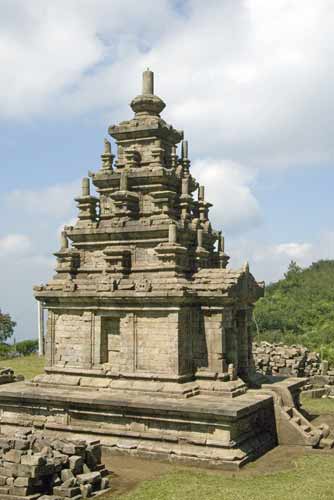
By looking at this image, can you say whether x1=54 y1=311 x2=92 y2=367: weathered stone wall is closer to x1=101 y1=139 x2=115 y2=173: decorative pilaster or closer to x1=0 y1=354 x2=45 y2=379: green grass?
x1=101 y1=139 x2=115 y2=173: decorative pilaster

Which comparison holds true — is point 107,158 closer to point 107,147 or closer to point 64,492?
point 107,147

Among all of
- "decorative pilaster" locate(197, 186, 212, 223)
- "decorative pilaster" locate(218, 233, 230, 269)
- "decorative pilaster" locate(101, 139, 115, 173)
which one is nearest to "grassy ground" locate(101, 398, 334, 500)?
"decorative pilaster" locate(218, 233, 230, 269)

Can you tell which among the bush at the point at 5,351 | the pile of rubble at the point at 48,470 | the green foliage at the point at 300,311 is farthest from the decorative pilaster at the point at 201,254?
the bush at the point at 5,351

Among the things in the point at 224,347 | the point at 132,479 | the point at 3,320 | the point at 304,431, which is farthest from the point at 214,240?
the point at 3,320

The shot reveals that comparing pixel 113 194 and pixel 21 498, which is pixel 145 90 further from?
pixel 21 498

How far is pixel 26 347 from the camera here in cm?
4938

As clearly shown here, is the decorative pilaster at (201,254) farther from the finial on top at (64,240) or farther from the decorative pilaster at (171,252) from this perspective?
the finial on top at (64,240)

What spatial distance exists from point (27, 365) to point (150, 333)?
68.2 ft

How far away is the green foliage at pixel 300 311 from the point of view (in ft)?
146

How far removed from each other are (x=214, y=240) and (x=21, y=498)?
12095 mm

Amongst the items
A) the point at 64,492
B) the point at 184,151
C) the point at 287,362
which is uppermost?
the point at 184,151

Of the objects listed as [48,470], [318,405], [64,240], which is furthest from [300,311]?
[48,470]

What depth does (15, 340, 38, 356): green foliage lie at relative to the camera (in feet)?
160

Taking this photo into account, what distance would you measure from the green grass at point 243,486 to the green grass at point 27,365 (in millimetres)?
19132
